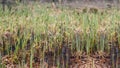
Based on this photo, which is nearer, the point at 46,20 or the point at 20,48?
the point at 20,48

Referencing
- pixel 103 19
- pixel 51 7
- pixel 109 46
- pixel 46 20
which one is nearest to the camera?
pixel 109 46

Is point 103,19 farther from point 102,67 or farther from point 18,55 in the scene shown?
point 18,55

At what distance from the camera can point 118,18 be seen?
3.78m

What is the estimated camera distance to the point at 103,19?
408 centimetres

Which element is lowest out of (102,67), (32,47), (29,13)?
(102,67)

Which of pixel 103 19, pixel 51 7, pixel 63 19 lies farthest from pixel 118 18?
pixel 51 7

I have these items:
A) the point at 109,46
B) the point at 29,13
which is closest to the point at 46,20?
the point at 29,13

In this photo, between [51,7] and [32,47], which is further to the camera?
[51,7]

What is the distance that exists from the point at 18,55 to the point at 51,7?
2.09 meters

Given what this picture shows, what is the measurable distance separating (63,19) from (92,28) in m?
0.55

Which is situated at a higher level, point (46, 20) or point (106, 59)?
point (46, 20)

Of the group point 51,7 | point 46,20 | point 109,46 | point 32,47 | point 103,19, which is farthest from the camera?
point 51,7

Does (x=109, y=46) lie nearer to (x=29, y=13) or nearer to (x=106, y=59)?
(x=106, y=59)

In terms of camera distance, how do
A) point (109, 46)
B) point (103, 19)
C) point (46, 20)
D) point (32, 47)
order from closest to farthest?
point (32, 47)
point (109, 46)
point (46, 20)
point (103, 19)
